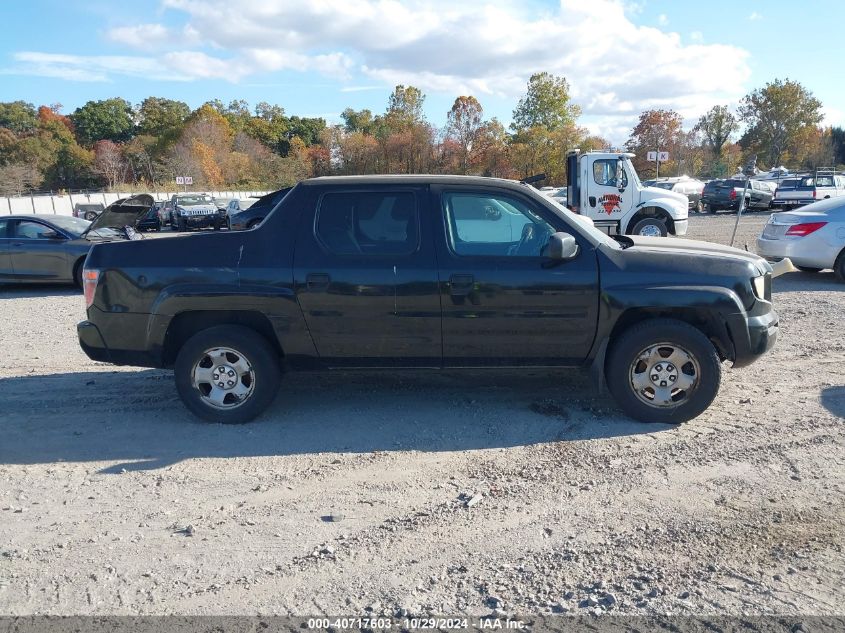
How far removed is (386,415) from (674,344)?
7.45 ft

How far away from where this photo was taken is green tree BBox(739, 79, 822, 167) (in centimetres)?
6456

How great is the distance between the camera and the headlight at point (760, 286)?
534cm

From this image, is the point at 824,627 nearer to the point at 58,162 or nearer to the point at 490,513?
the point at 490,513

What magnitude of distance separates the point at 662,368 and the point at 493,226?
1.65m

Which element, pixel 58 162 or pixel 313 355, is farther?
pixel 58 162

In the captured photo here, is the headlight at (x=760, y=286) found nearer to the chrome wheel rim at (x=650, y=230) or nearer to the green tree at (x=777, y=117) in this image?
the chrome wheel rim at (x=650, y=230)

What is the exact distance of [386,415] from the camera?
5652mm

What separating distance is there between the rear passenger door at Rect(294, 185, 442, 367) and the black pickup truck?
1 cm

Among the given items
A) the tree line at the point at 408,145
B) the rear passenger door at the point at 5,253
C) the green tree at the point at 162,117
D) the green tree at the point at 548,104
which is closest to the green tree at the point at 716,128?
the tree line at the point at 408,145

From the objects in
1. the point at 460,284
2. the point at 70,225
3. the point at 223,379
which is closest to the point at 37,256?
the point at 70,225

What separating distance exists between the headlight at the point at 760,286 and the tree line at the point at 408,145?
43.5m

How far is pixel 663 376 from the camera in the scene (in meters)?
5.27

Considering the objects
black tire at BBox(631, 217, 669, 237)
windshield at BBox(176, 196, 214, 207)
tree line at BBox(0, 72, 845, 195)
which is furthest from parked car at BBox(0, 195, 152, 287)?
tree line at BBox(0, 72, 845, 195)

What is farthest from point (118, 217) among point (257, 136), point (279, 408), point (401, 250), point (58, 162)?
point (257, 136)
